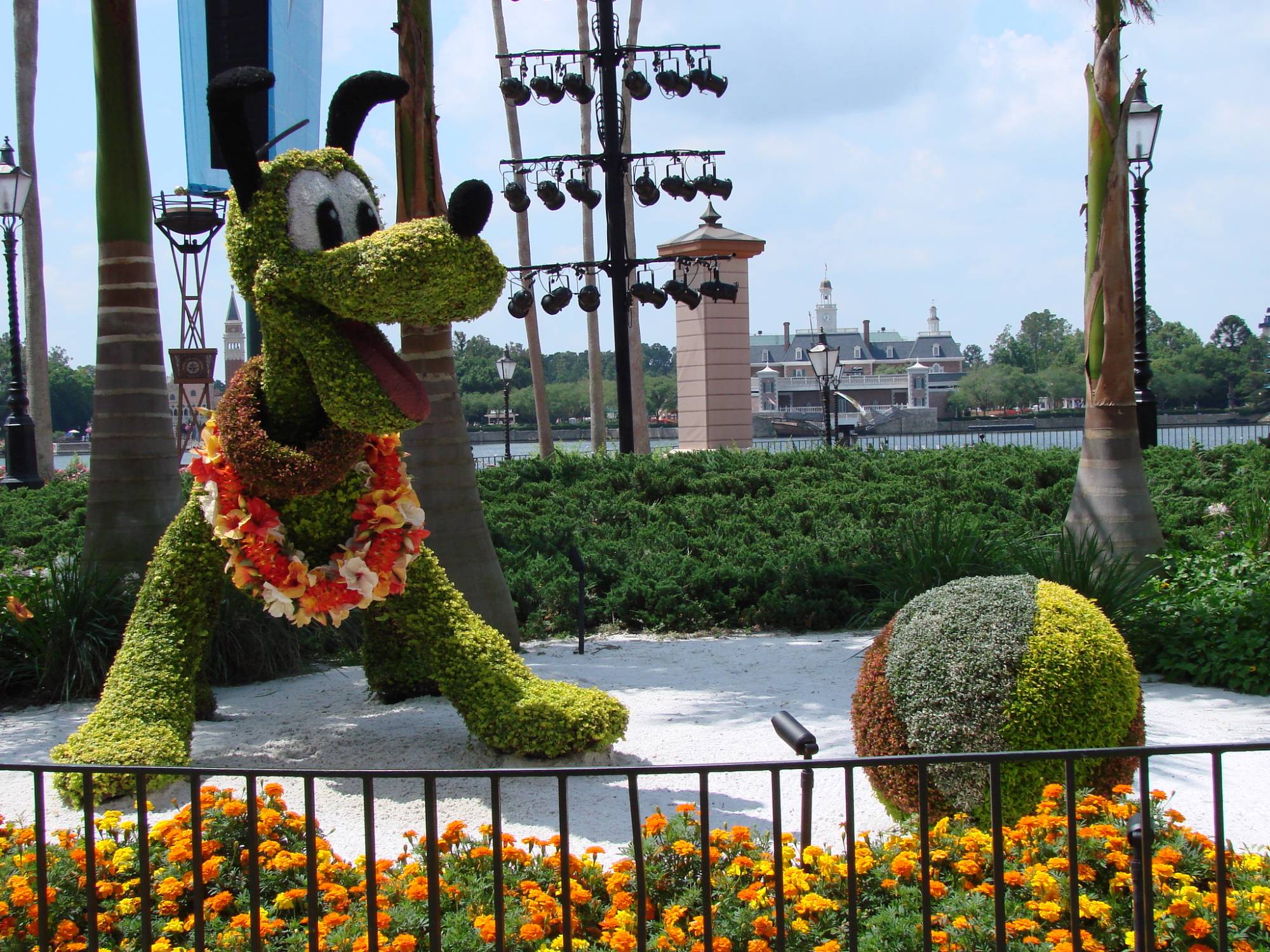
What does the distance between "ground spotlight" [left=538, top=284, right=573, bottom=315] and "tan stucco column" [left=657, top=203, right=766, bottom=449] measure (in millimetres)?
4955

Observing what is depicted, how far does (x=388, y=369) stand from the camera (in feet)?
13.1

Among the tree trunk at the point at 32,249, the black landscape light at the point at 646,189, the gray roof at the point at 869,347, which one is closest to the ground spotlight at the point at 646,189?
the black landscape light at the point at 646,189

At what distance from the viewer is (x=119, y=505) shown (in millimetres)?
6652

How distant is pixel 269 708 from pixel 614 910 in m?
3.42

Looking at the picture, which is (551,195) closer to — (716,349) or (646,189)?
(646,189)

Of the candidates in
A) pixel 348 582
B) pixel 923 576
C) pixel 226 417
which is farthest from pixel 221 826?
pixel 923 576

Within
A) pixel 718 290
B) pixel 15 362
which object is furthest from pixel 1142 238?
pixel 15 362

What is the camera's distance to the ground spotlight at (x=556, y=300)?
13.5 meters

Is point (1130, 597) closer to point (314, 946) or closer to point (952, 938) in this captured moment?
point (952, 938)

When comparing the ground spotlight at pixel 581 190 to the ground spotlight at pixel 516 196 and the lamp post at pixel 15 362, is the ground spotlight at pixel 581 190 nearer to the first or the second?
the ground spotlight at pixel 516 196

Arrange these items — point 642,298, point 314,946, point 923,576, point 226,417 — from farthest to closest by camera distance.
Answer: point 642,298, point 923,576, point 226,417, point 314,946

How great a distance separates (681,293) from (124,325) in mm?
8131

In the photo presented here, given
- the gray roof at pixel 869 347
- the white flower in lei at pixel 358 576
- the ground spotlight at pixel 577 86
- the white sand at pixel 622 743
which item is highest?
the gray roof at pixel 869 347

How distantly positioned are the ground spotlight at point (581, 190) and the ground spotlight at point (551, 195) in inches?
9.9
